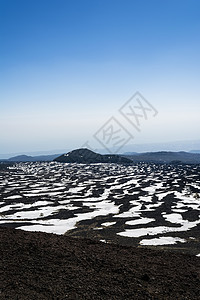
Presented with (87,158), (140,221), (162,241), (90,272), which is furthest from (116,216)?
(87,158)

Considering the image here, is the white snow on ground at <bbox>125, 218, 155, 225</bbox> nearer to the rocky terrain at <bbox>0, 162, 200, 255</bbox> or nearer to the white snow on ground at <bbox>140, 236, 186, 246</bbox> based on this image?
the rocky terrain at <bbox>0, 162, 200, 255</bbox>

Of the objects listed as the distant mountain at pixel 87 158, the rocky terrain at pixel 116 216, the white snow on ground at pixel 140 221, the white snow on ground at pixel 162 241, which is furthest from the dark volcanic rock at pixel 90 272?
the distant mountain at pixel 87 158

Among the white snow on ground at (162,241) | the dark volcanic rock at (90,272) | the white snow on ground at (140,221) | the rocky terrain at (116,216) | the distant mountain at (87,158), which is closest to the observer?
the dark volcanic rock at (90,272)

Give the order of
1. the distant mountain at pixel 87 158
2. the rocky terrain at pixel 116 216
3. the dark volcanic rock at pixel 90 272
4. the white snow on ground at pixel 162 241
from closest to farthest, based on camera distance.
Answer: the dark volcanic rock at pixel 90 272 < the white snow on ground at pixel 162 241 < the rocky terrain at pixel 116 216 < the distant mountain at pixel 87 158

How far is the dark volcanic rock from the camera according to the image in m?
6.96

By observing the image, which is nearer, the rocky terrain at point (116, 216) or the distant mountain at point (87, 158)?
the rocky terrain at point (116, 216)

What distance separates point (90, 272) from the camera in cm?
815

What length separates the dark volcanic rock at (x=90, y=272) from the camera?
6.96 meters

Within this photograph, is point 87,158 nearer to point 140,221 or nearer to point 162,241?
point 140,221

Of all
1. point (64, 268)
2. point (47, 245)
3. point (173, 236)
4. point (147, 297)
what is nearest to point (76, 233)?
point (173, 236)

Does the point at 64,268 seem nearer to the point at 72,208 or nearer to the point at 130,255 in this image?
the point at 130,255

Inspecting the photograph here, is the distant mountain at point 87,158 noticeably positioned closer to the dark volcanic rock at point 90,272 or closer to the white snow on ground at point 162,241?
the white snow on ground at point 162,241

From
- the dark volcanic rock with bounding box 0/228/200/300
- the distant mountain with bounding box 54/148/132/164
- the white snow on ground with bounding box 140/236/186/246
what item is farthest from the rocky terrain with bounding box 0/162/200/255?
the distant mountain with bounding box 54/148/132/164

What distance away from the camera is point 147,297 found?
6.82 m
